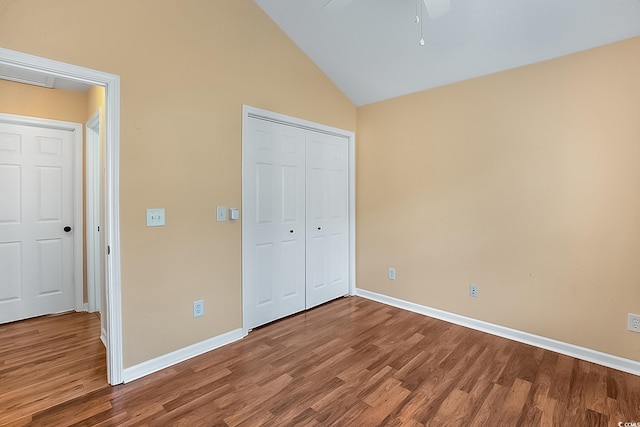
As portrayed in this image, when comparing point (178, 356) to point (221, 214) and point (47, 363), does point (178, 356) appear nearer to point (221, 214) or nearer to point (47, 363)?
point (47, 363)

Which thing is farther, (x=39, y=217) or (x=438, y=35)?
(x=39, y=217)

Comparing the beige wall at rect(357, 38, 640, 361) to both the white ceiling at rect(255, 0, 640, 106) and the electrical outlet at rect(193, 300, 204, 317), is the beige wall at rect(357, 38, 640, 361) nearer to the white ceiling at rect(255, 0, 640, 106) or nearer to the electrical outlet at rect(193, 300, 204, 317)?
the white ceiling at rect(255, 0, 640, 106)

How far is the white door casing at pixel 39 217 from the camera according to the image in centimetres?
302

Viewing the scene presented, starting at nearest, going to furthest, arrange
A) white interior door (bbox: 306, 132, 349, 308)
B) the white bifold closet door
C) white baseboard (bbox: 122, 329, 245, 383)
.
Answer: white baseboard (bbox: 122, 329, 245, 383), the white bifold closet door, white interior door (bbox: 306, 132, 349, 308)

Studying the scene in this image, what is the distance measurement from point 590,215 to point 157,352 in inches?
137

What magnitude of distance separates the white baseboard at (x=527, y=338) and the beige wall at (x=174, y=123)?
1919 millimetres

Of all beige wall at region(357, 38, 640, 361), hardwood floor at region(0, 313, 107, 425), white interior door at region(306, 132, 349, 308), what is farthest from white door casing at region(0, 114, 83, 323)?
beige wall at region(357, 38, 640, 361)

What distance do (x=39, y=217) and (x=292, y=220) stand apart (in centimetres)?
265

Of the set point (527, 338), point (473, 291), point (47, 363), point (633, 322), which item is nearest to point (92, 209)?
point (47, 363)

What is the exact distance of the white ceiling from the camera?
7.11 ft

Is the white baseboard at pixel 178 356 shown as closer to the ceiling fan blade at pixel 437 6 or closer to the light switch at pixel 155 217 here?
the light switch at pixel 155 217

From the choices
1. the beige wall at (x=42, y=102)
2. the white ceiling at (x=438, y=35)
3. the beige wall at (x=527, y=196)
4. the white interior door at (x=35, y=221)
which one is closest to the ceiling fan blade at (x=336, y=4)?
the white ceiling at (x=438, y=35)

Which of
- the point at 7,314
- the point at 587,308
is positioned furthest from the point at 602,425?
the point at 7,314

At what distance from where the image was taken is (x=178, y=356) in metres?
2.38
